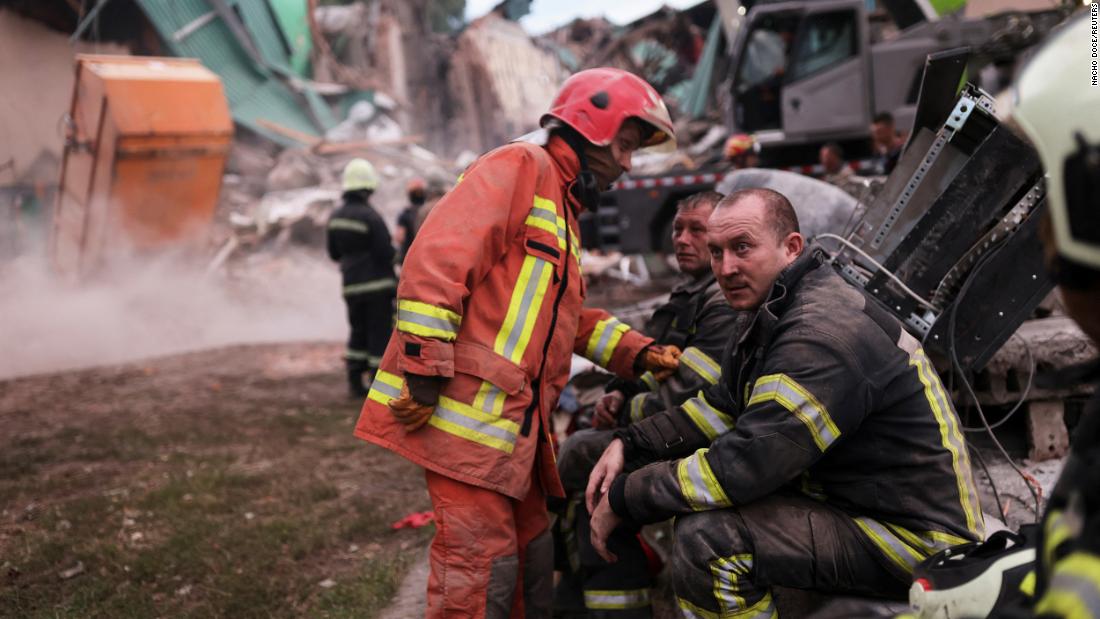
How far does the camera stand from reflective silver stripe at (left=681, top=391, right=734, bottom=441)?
2533mm

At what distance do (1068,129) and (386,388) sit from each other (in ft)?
6.40

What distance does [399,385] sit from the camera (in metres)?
2.57

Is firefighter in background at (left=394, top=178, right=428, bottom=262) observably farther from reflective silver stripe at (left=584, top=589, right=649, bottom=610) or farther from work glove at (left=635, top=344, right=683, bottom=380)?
reflective silver stripe at (left=584, top=589, right=649, bottom=610)

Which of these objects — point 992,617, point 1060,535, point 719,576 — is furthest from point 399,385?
point 1060,535

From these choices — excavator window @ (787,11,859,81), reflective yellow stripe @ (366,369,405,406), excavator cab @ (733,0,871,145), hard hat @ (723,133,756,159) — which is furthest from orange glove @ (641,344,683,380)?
excavator window @ (787,11,859,81)

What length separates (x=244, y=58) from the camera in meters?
15.2

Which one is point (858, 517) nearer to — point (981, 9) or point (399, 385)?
point (399, 385)

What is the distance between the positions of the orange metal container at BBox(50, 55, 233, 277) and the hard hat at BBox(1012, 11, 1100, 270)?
25.9 feet

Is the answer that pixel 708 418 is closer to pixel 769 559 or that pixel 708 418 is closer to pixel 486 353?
pixel 769 559

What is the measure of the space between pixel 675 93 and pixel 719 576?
19059mm

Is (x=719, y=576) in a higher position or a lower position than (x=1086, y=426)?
lower

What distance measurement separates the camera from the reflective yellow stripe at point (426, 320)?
2.38m

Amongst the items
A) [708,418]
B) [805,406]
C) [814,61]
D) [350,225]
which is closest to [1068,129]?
[805,406]

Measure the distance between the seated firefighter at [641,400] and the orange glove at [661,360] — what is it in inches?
1.0
